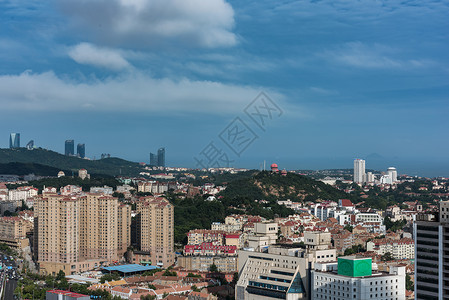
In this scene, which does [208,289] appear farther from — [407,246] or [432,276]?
[407,246]

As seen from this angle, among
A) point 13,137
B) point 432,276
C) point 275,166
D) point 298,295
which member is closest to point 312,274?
point 298,295

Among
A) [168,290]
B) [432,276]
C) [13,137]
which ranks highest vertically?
[13,137]

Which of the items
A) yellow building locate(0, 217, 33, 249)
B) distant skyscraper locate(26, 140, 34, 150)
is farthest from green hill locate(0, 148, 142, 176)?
yellow building locate(0, 217, 33, 249)

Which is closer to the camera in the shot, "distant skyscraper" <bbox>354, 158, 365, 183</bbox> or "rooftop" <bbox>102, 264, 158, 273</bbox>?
"rooftop" <bbox>102, 264, 158, 273</bbox>

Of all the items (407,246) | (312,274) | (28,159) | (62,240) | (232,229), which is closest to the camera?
(312,274)

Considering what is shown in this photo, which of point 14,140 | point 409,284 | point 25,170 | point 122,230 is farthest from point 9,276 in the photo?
point 14,140

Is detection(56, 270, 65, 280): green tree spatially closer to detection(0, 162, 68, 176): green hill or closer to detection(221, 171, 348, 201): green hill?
detection(221, 171, 348, 201): green hill
